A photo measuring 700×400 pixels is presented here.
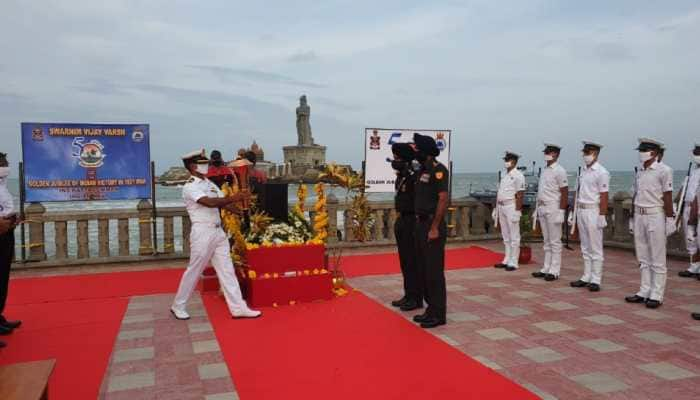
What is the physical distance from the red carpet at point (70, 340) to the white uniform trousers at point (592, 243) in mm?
6006

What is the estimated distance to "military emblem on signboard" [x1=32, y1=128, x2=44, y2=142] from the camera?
862cm

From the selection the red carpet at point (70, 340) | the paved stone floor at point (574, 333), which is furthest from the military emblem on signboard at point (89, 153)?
the paved stone floor at point (574, 333)

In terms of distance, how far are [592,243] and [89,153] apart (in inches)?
318

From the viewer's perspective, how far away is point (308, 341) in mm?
4973

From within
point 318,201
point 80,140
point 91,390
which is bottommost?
point 91,390

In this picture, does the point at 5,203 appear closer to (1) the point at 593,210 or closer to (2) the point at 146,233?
(2) the point at 146,233

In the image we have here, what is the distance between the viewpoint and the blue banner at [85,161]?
340 inches

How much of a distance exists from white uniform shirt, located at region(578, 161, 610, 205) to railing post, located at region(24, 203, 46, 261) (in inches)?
331

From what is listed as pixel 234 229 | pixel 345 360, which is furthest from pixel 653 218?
pixel 234 229

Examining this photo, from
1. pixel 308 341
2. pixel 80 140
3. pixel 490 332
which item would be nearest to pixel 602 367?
pixel 490 332

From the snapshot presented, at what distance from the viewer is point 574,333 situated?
520cm

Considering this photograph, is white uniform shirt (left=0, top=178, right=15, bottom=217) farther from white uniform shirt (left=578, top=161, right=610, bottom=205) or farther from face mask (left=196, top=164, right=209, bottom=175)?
white uniform shirt (left=578, top=161, right=610, bottom=205)

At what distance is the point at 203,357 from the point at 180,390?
695 millimetres

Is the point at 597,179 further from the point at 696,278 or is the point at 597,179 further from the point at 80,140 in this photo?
the point at 80,140
